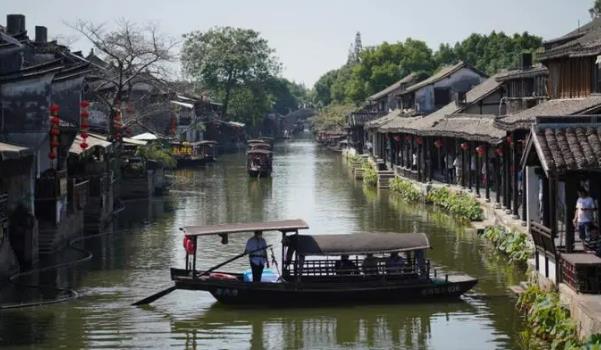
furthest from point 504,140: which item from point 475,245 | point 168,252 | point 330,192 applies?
point 330,192

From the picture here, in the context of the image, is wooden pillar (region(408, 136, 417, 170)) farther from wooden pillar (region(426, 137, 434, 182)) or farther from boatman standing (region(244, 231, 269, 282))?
boatman standing (region(244, 231, 269, 282))

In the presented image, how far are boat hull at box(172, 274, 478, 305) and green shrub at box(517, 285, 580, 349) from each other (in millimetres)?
3071

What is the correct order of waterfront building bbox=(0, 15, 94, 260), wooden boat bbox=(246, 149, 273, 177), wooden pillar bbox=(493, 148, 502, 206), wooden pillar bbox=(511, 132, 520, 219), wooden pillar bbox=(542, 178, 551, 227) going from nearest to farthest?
wooden pillar bbox=(542, 178, 551, 227)
waterfront building bbox=(0, 15, 94, 260)
wooden pillar bbox=(511, 132, 520, 219)
wooden pillar bbox=(493, 148, 502, 206)
wooden boat bbox=(246, 149, 273, 177)

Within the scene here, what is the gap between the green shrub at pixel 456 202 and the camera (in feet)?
136

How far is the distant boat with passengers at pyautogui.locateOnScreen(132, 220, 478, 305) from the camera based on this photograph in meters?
24.3

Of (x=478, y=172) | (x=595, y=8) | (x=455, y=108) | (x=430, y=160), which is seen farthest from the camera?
(x=595, y=8)

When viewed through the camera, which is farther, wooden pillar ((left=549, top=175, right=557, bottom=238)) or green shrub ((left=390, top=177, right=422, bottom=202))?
green shrub ((left=390, top=177, right=422, bottom=202))

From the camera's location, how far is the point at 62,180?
33.9 meters

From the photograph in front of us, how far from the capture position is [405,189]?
55.1 m

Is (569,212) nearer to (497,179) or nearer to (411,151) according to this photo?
(497,179)

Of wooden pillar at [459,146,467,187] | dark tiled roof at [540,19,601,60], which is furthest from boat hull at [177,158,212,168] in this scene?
dark tiled roof at [540,19,601,60]

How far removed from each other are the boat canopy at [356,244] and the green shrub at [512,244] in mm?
6648

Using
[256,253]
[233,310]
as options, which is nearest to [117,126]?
[256,253]

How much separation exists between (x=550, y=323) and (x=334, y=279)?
20.7 ft
